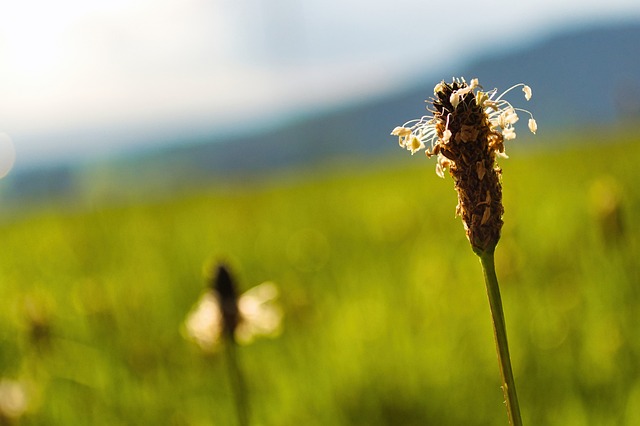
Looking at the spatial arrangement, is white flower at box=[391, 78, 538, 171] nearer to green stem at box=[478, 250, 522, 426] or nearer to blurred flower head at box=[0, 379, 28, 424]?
green stem at box=[478, 250, 522, 426]

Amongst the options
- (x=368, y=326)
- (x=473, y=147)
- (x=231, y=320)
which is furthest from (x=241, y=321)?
(x=368, y=326)

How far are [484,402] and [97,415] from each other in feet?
4.98

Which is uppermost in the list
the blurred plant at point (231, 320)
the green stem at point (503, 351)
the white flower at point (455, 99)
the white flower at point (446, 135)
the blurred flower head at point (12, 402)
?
the white flower at point (455, 99)

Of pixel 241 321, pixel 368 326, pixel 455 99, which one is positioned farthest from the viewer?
pixel 368 326

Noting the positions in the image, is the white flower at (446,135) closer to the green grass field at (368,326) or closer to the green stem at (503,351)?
the green stem at (503,351)

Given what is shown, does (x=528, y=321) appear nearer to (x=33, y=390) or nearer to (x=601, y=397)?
(x=601, y=397)

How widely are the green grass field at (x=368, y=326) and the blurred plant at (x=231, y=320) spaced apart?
1.53ft

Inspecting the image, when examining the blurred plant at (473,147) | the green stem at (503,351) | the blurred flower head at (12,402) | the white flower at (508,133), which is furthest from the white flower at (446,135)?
the blurred flower head at (12,402)

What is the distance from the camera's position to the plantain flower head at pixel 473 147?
1.08m

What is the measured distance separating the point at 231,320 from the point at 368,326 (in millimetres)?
1664

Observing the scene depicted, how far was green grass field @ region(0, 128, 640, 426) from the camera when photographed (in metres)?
2.72

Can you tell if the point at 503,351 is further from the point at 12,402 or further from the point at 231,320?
the point at 12,402

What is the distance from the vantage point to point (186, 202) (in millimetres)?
9820

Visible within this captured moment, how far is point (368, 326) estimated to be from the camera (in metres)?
3.46
